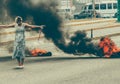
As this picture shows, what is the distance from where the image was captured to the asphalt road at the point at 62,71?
1081cm

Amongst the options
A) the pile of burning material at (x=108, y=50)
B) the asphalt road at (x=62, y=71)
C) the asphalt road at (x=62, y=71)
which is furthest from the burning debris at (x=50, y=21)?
the asphalt road at (x=62, y=71)

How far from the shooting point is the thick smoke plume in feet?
55.3

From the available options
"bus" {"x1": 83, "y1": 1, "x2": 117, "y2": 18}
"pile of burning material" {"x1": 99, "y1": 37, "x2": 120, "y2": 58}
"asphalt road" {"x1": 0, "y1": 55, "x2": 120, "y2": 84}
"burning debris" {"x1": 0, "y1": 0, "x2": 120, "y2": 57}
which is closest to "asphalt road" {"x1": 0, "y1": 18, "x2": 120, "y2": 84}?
"asphalt road" {"x1": 0, "y1": 55, "x2": 120, "y2": 84}

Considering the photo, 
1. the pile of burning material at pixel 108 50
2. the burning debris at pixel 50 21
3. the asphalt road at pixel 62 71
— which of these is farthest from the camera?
the burning debris at pixel 50 21

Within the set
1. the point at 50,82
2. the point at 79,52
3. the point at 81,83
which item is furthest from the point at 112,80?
the point at 79,52

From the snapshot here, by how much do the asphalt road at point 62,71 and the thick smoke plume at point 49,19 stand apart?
0.97 m

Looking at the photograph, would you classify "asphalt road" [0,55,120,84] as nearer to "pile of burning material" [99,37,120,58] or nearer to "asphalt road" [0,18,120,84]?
"asphalt road" [0,18,120,84]

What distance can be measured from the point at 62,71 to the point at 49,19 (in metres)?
4.86

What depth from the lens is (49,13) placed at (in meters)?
17.2

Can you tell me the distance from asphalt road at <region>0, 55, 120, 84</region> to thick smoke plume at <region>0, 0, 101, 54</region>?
3.19 feet

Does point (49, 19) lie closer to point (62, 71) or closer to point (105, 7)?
point (62, 71)

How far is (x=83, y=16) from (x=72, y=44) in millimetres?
52143

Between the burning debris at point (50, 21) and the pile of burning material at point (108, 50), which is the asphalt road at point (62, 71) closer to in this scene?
the pile of burning material at point (108, 50)

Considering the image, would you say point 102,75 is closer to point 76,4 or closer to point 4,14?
point 4,14
